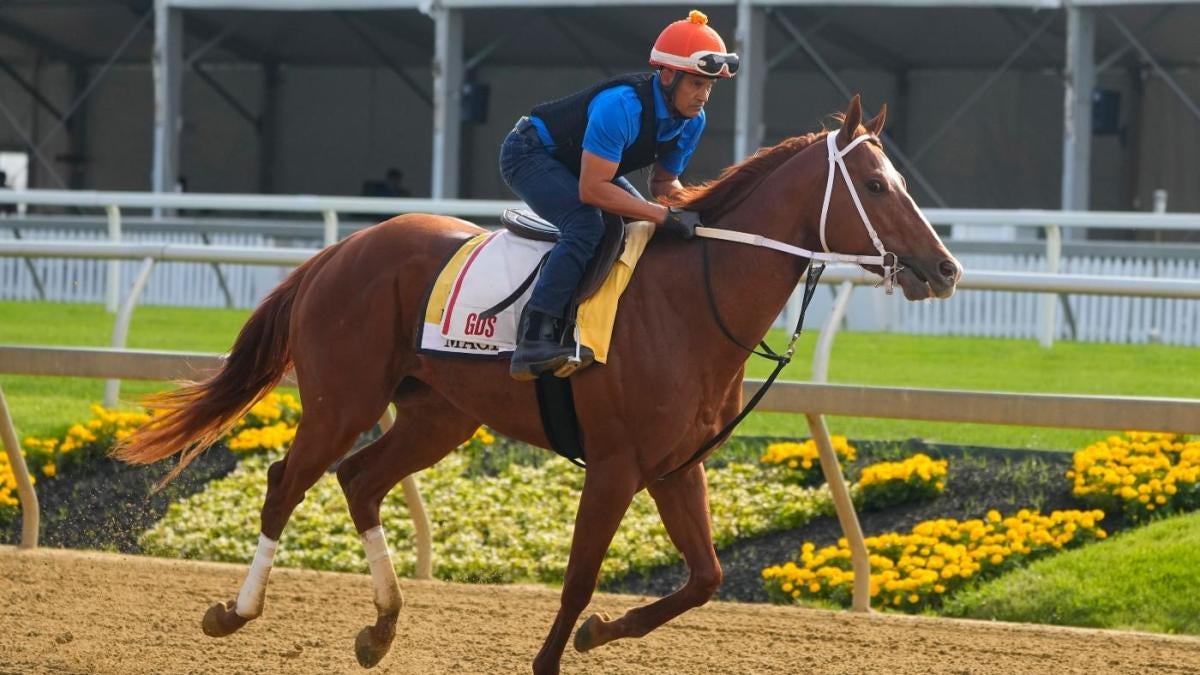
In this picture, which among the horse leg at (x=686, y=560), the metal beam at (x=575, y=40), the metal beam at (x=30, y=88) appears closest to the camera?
the horse leg at (x=686, y=560)

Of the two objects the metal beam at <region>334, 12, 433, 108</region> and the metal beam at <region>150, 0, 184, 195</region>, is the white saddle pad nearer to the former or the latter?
the metal beam at <region>150, 0, 184, 195</region>

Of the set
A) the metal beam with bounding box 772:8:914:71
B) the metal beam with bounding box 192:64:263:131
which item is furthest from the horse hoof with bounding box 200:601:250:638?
the metal beam with bounding box 192:64:263:131

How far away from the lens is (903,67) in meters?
22.6

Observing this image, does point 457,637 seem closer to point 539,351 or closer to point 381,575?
point 381,575

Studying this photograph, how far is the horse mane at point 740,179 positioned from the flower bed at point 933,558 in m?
2.34

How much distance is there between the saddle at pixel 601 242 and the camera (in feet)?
16.3

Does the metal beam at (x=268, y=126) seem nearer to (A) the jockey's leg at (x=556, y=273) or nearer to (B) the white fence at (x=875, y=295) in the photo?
(B) the white fence at (x=875, y=295)

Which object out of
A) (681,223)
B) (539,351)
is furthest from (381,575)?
(681,223)

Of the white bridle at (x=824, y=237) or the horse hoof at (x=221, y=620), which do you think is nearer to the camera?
the white bridle at (x=824, y=237)

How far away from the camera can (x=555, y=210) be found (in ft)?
16.9

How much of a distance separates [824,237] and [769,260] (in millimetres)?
173

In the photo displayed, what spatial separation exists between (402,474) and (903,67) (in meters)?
18.0

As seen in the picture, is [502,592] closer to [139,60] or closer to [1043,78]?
[1043,78]

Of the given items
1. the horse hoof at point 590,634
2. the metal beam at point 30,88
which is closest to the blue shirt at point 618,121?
the horse hoof at point 590,634
